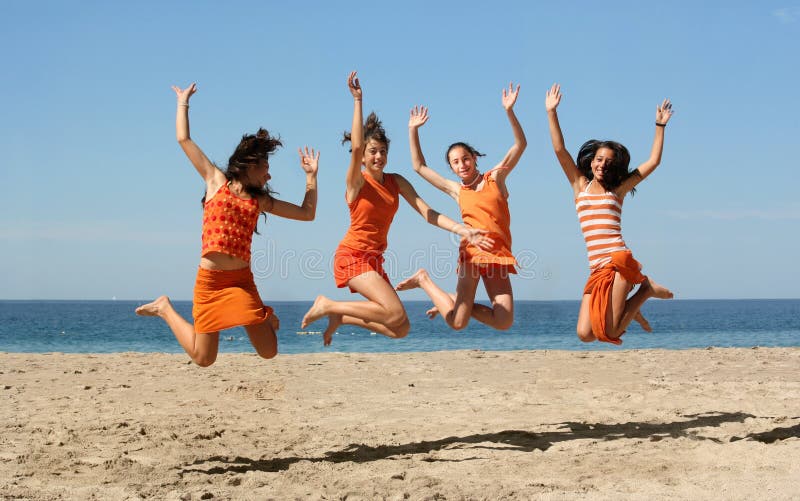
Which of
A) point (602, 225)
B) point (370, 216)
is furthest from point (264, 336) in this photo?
point (602, 225)

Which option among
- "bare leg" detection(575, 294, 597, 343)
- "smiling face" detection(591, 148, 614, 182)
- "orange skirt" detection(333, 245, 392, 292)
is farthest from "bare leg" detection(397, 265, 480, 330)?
"smiling face" detection(591, 148, 614, 182)

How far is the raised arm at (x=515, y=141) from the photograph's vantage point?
755cm

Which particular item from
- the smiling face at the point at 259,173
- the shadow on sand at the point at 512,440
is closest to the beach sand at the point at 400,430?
the shadow on sand at the point at 512,440

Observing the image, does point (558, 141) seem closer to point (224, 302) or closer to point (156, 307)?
point (224, 302)

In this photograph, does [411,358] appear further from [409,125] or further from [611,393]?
[409,125]

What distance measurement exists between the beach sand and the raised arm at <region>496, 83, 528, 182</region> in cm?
277

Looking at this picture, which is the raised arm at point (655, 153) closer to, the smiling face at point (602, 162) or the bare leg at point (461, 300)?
the smiling face at point (602, 162)

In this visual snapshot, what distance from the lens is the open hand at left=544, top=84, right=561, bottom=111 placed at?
23.8ft

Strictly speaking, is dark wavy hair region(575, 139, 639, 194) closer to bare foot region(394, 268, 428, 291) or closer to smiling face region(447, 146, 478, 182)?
smiling face region(447, 146, 478, 182)

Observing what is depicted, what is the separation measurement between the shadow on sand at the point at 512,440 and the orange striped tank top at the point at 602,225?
205cm

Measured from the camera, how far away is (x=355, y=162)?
714cm

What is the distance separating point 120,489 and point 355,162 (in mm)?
3417

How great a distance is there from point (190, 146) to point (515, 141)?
306 centimetres

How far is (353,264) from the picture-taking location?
24.1 feet
